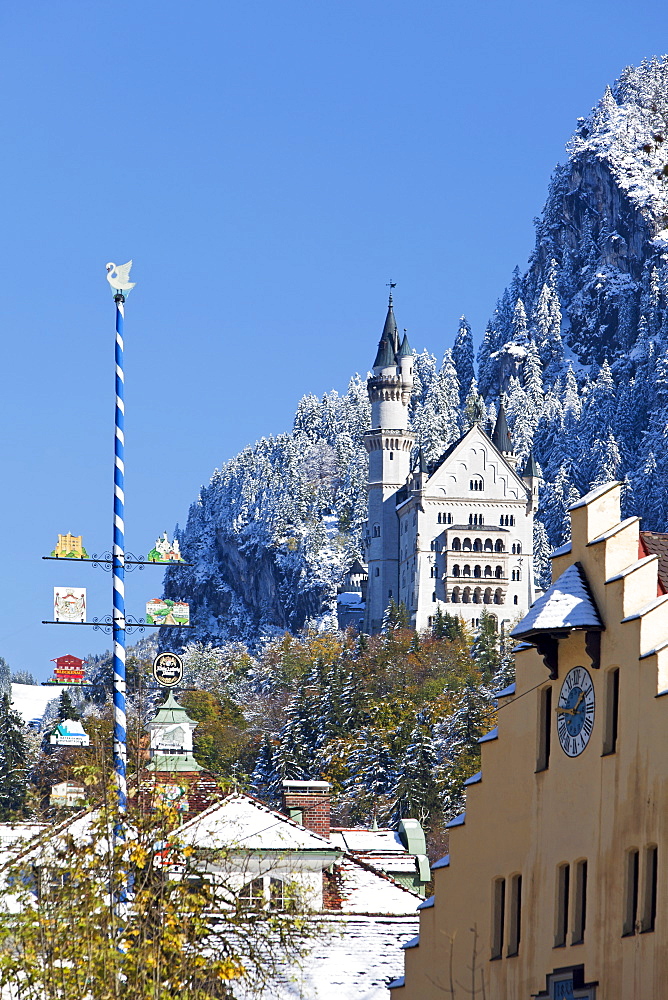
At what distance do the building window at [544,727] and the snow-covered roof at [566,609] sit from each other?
1294 mm

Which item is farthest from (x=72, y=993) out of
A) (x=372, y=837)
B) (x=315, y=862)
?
(x=372, y=837)

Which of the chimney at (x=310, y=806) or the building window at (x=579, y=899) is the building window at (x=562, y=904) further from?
the chimney at (x=310, y=806)

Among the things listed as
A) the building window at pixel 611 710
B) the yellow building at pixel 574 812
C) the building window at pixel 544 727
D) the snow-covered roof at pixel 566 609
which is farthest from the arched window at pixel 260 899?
the snow-covered roof at pixel 566 609

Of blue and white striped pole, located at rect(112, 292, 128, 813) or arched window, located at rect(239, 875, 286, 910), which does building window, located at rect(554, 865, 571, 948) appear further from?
blue and white striped pole, located at rect(112, 292, 128, 813)

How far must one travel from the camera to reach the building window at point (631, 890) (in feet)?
86.3

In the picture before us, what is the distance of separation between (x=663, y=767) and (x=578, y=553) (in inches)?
162

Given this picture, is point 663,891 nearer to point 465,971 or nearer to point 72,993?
point 465,971

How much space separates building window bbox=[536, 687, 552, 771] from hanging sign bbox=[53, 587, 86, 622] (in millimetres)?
27337

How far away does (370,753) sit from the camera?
13788 cm

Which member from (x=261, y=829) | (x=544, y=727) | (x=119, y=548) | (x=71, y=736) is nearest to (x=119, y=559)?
(x=119, y=548)

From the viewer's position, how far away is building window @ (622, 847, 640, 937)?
86.3 feet

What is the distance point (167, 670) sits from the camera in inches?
→ 2458

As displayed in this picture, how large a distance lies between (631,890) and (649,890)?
0.48 metres

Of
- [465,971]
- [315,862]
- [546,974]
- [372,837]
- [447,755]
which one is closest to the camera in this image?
[546,974]
